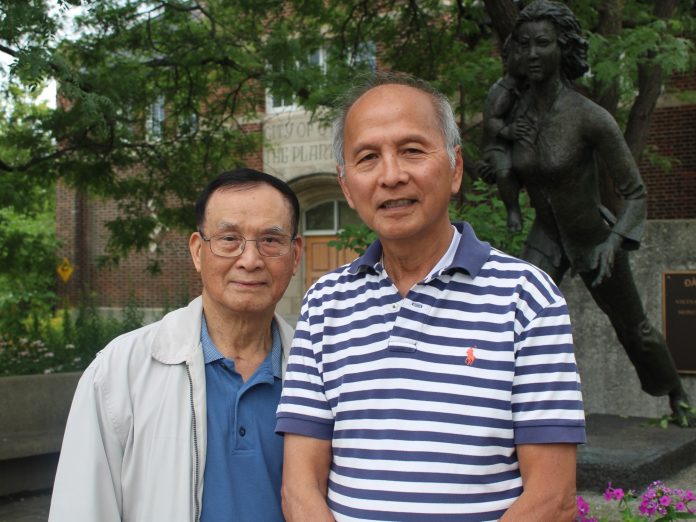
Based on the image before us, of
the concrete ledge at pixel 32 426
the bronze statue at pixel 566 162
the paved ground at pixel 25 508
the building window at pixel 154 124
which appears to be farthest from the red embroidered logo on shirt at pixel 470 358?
the building window at pixel 154 124

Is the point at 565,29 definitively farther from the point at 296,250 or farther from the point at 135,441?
the point at 135,441

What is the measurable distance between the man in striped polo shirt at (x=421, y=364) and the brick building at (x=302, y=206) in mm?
12443

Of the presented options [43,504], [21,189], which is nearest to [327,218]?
[21,189]

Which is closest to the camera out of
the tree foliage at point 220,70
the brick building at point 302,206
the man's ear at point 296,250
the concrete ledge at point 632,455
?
the man's ear at point 296,250

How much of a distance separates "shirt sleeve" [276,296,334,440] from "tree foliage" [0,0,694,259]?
7.10 meters

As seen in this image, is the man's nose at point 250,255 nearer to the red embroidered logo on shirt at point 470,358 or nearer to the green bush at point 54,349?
the red embroidered logo on shirt at point 470,358

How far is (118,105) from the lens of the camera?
29.7ft

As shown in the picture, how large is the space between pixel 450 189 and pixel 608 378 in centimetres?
684

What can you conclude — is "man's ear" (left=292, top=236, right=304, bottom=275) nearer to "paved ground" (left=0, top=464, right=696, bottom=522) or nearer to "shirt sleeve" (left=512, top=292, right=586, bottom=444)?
"shirt sleeve" (left=512, top=292, right=586, bottom=444)

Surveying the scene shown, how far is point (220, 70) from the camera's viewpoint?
38.5ft

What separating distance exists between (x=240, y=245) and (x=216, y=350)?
12.2 inches

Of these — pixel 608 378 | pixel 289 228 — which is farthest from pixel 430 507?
pixel 608 378

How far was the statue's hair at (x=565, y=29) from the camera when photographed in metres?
4.92

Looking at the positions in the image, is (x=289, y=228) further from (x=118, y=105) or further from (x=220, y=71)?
(x=220, y=71)
